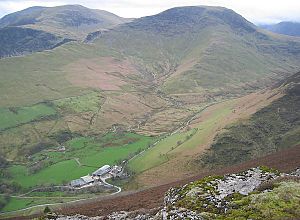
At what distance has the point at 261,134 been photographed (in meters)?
155

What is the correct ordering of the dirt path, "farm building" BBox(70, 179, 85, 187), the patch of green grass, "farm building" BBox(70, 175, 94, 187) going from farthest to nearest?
the patch of green grass → "farm building" BBox(70, 175, 94, 187) → "farm building" BBox(70, 179, 85, 187) → the dirt path

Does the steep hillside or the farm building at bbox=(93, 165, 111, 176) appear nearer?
the steep hillside

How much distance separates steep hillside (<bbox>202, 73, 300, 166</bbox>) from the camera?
143 meters

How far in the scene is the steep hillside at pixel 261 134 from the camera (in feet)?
470

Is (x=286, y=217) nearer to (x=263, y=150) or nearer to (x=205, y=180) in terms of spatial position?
(x=205, y=180)

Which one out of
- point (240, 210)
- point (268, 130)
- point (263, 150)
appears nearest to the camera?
point (240, 210)

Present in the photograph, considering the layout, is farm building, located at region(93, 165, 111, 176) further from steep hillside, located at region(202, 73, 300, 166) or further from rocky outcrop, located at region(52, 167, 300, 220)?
rocky outcrop, located at region(52, 167, 300, 220)

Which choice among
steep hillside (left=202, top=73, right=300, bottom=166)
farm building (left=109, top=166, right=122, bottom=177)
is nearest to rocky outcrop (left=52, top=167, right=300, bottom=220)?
steep hillside (left=202, top=73, right=300, bottom=166)

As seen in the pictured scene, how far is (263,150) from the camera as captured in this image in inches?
5640

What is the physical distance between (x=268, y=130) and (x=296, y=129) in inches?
486

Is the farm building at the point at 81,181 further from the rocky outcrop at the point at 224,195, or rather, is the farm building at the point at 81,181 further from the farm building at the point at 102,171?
the rocky outcrop at the point at 224,195

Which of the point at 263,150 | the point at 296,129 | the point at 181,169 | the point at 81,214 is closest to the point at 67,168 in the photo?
the point at 181,169

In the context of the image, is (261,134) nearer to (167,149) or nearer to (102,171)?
(167,149)

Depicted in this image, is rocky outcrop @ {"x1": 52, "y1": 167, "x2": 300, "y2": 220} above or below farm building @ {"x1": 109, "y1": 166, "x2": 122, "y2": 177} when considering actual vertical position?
above
